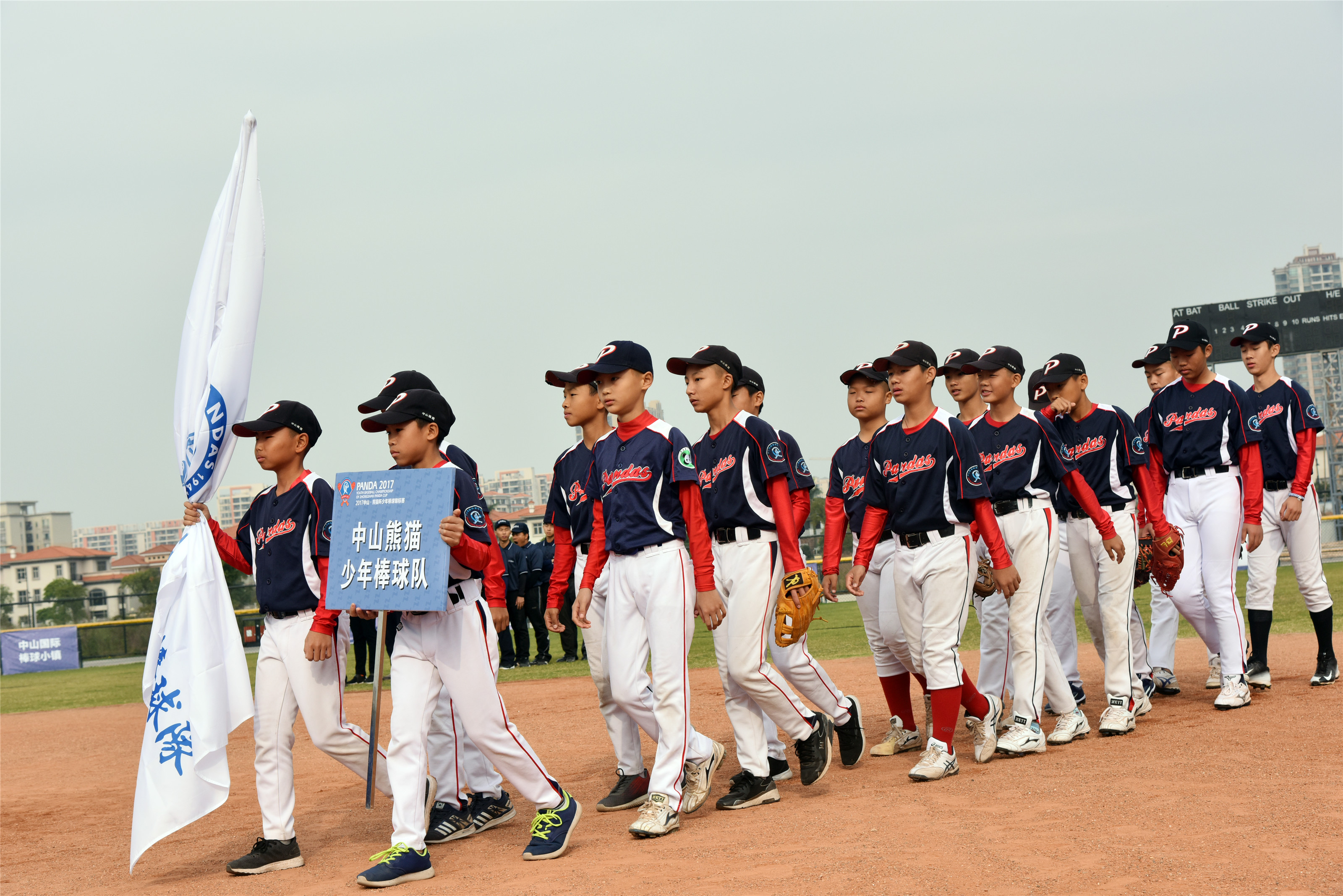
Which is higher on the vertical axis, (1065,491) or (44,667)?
(1065,491)

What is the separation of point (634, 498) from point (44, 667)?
24358 mm

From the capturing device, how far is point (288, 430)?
550cm

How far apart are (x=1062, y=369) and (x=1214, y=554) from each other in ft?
5.47

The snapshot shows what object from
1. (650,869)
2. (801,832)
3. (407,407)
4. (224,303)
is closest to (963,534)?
(801,832)

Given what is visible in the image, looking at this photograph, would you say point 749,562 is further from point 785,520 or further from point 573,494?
point 573,494

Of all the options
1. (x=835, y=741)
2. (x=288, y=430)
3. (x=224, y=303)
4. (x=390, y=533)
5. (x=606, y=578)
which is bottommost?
(x=835, y=741)

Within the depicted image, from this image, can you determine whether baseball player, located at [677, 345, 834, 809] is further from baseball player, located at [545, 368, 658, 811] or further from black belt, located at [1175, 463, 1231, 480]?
black belt, located at [1175, 463, 1231, 480]

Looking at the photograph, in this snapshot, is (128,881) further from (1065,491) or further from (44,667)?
(44,667)

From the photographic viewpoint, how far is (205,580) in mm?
5305

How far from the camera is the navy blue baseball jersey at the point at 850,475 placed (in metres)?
7.16

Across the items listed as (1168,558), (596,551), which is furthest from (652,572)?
(1168,558)

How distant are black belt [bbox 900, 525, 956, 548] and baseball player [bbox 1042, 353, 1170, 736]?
57.7 inches

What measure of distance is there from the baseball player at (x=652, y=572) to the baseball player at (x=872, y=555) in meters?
1.17

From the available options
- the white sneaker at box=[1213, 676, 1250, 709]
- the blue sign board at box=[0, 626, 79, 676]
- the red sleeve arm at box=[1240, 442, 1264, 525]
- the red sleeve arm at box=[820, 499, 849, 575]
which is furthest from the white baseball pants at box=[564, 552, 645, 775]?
the blue sign board at box=[0, 626, 79, 676]
